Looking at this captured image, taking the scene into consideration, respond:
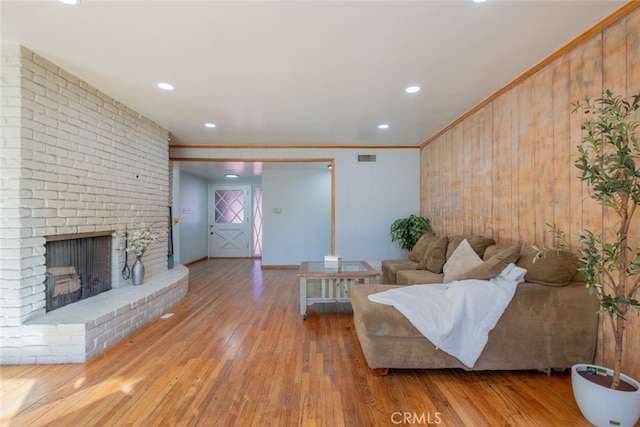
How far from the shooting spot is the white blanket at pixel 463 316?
214 cm

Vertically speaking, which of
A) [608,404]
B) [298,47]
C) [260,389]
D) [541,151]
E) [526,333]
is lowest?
[260,389]

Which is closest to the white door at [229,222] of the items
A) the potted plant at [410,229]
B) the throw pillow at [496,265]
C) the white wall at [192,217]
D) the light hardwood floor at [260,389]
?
the white wall at [192,217]

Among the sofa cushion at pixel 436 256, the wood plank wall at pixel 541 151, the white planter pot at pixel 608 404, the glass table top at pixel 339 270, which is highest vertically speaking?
the wood plank wall at pixel 541 151

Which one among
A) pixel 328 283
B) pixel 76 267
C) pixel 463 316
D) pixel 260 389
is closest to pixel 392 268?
pixel 328 283

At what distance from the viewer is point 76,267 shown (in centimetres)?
298

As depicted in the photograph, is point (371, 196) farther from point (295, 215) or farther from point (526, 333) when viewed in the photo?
point (526, 333)

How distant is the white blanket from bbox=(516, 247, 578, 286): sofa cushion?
22 cm

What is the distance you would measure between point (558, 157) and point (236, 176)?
661 centimetres

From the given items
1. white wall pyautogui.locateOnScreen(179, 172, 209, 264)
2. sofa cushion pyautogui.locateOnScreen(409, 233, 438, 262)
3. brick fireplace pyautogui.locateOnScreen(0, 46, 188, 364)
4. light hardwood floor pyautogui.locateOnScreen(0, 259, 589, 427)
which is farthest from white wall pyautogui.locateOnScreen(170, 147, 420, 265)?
white wall pyautogui.locateOnScreen(179, 172, 209, 264)

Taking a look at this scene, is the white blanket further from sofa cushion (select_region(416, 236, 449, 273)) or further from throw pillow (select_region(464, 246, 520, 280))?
sofa cushion (select_region(416, 236, 449, 273))

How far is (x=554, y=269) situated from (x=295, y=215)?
5448 mm

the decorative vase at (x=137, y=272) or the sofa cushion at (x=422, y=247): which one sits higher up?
the sofa cushion at (x=422, y=247)

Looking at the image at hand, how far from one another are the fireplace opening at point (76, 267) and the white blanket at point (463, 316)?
299cm

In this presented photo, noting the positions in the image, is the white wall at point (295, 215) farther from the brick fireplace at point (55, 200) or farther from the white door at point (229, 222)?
the brick fireplace at point (55, 200)
